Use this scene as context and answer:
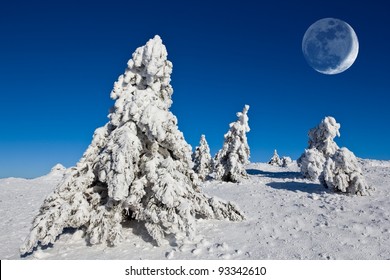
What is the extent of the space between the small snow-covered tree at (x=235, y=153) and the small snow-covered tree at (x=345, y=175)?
11213 millimetres

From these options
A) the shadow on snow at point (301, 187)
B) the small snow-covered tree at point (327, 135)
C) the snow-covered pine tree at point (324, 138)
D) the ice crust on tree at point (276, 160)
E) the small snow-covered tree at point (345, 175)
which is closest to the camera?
the small snow-covered tree at point (345, 175)

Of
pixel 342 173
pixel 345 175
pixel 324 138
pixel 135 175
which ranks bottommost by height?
pixel 135 175

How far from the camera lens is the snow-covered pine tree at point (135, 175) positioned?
1119 cm

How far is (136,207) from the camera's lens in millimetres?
12172

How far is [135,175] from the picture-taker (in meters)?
12.5

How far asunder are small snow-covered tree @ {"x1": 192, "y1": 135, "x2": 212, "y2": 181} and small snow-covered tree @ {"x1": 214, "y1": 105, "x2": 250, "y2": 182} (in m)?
6.25

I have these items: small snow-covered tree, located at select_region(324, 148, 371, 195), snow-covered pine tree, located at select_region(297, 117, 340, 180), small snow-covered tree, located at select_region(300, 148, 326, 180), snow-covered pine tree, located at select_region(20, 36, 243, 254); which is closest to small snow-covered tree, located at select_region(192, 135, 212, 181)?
snow-covered pine tree, located at select_region(297, 117, 340, 180)

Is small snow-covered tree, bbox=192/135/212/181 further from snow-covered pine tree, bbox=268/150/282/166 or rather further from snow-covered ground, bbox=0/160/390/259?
snow-covered pine tree, bbox=268/150/282/166

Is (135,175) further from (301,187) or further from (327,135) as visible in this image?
(327,135)

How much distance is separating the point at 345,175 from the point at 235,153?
13.7m

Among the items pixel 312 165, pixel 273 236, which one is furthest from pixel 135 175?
pixel 312 165

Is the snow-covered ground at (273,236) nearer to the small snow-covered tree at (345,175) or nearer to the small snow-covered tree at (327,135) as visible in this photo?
the small snow-covered tree at (345,175)

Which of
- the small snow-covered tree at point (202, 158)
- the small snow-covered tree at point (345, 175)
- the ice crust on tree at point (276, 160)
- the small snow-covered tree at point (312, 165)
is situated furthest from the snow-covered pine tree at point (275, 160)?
the small snow-covered tree at point (345, 175)
